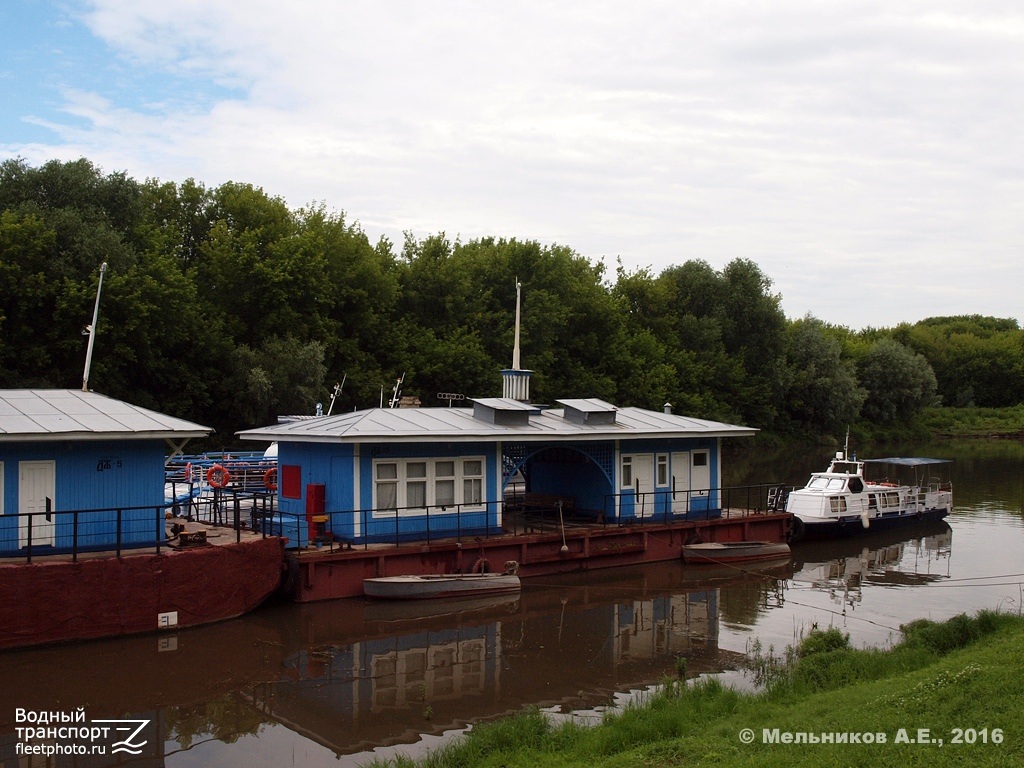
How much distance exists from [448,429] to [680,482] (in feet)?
28.4

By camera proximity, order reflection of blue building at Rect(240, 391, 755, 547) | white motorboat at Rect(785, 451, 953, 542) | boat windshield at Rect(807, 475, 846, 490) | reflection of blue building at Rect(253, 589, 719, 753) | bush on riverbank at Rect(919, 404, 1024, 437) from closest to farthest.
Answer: reflection of blue building at Rect(253, 589, 719, 753) → reflection of blue building at Rect(240, 391, 755, 547) → white motorboat at Rect(785, 451, 953, 542) → boat windshield at Rect(807, 475, 846, 490) → bush on riverbank at Rect(919, 404, 1024, 437)

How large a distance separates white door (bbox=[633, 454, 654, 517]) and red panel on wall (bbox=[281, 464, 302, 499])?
376 inches

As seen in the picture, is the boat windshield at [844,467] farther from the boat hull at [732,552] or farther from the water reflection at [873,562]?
the boat hull at [732,552]

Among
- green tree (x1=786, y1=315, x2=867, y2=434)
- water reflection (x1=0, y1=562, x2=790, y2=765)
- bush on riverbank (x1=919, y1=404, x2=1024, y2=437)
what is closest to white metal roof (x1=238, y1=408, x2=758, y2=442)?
Answer: water reflection (x1=0, y1=562, x2=790, y2=765)

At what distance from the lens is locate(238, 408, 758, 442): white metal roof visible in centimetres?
2311

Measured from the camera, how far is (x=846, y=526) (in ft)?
107

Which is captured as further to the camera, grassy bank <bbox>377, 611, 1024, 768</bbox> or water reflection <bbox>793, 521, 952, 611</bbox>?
water reflection <bbox>793, 521, 952, 611</bbox>

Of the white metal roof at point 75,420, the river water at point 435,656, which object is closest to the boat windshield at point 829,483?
the river water at point 435,656

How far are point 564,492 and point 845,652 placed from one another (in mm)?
14369

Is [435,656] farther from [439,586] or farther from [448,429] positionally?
[448,429]

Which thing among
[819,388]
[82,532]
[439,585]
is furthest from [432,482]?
[819,388]

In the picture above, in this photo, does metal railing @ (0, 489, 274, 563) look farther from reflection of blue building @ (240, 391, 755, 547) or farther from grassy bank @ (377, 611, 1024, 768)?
grassy bank @ (377, 611, 1024, 768)

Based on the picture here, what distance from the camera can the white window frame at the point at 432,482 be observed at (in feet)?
77.9

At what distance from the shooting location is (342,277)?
56.8 meters
